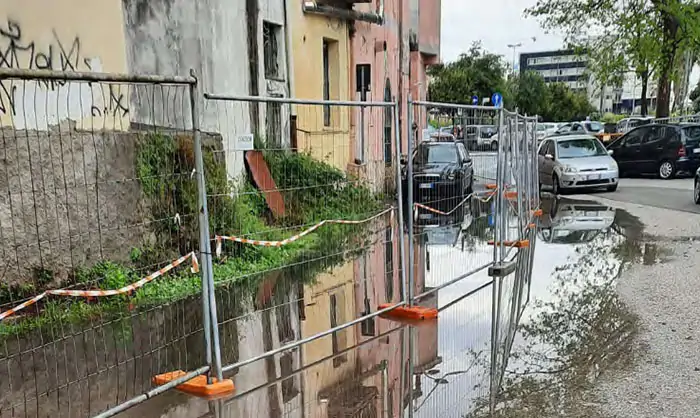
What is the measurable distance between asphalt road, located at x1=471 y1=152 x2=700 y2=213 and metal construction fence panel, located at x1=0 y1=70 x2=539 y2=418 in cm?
245

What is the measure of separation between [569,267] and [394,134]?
4.07 metres

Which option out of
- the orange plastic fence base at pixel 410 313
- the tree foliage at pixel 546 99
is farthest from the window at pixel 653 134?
the tree foliage at pixel 546 99

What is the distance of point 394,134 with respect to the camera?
6199mm

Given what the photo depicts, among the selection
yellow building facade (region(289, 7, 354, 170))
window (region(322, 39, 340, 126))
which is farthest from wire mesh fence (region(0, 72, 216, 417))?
window (region(322, 39, 340, 126))

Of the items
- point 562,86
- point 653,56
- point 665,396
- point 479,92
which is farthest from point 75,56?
point 562,86

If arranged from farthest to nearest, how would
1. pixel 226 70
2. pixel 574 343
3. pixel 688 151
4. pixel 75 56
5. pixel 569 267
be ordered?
pixel 688 151 → pixel 226 70 → pixel 569 267 → pixel 75 56 → pixel 574 343

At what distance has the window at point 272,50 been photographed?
13.3 m

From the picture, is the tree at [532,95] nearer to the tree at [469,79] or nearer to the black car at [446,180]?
the tree at [469,79]

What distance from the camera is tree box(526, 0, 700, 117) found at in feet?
77.7

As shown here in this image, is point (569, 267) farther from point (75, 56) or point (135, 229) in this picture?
point (75, 56)

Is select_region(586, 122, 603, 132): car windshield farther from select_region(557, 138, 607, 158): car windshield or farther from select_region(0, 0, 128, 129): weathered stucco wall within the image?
select_region(0, 0, 128, 129): weathered stucco wall

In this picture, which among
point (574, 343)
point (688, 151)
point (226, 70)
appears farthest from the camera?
point (688, 151)

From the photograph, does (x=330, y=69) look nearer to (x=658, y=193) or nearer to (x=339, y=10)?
(x=339, y=10)

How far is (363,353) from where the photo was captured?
544cm
